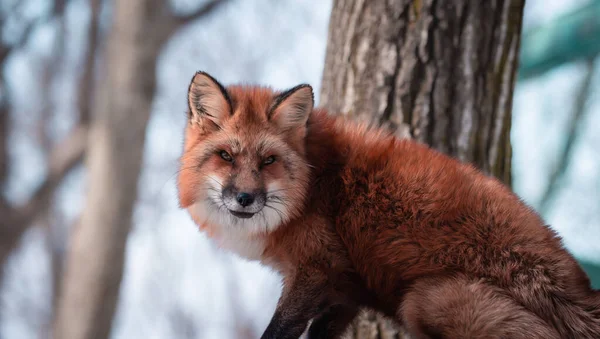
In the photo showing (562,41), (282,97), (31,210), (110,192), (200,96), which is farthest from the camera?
(31,210)

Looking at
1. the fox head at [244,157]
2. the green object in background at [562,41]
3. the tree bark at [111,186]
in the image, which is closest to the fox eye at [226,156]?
A: the fox head at [244,157]

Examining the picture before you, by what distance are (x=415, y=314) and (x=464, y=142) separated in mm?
1796

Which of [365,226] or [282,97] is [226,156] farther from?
[365,226]

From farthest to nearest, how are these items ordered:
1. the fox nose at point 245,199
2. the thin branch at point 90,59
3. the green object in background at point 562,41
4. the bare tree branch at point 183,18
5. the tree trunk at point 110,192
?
the thin branch at point 90,59
the bare tree branch at point 183,18
the tree trunk at point 110,192
the green object in background at point 562,41
the fox nose at point 245,199

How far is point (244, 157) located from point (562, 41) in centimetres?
402

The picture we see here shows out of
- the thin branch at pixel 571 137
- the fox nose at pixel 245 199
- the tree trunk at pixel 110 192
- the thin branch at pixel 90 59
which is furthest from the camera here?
the thin branch at pixel 90 59

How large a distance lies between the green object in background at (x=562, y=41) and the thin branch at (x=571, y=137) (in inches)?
36.2

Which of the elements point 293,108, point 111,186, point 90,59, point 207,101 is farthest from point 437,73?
point 90,59

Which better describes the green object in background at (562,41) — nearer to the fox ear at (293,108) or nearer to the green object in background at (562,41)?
the green object in background at (562,41)

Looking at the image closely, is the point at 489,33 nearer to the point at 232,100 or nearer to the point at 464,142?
the point at 464,142

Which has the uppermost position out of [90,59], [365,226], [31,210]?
[90,59]

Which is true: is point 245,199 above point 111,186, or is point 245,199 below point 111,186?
above

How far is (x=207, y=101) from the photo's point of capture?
136 inches

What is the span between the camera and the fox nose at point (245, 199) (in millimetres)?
3104
